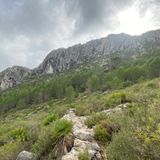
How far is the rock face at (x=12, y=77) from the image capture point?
184 meters

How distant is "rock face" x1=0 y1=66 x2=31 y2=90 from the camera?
184m

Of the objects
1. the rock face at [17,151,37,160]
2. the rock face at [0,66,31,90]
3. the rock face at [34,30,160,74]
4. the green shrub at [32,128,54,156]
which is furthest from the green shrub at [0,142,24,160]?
the rock face at [0,66,31,90]

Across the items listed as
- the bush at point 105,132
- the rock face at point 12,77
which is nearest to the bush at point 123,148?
the bush at point 105,132

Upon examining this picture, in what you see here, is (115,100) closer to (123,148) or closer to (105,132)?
(105,132)

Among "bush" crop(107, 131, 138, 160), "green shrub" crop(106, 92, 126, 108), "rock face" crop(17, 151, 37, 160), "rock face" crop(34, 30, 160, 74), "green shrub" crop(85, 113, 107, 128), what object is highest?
"rock face" crop(34, 30, 160, 74)

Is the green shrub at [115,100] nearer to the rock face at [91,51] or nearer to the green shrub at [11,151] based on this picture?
the green shrub at [11,151]

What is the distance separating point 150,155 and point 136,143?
1.75ft

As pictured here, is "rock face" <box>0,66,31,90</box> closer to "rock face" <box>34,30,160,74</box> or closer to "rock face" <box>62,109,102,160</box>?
"rock face" <box>34,30,160,74</box>

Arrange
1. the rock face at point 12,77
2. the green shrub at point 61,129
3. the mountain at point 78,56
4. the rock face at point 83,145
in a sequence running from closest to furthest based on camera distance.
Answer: the rock face at point 83,145, the green shrub at point 61,129, the mountain at point 78,56, the rock face at point 12,77

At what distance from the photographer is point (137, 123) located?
25.3ft

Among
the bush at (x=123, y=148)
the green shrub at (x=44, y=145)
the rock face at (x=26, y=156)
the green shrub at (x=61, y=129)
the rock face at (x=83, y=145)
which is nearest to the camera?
the bush at (x=123, y=148)

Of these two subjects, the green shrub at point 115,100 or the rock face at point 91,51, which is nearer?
the green shrub at point 115,100

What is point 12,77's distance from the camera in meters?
190

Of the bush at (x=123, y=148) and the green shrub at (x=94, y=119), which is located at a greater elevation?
the green shrub at (x=94, y=119)
